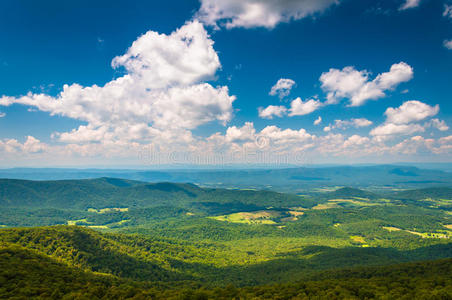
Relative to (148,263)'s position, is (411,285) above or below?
above

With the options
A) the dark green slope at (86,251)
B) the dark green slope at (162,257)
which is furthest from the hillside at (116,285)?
the dark green slope at (162,257)

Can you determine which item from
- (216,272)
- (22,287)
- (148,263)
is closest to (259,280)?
(216,272)

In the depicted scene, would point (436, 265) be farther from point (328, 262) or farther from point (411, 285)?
point (328, 262)

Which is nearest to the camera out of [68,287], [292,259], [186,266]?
[68,287]

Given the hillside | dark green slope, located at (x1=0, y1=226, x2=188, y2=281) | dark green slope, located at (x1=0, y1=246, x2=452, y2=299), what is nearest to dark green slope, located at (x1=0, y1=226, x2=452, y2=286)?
dark green slope, located at (x1=0, y1=226, x2=188, y2=281)

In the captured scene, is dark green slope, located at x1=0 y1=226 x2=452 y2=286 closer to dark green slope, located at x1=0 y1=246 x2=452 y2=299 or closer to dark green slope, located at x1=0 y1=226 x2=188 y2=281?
dark green slope, located at x1=0 y1=226 x2=188 y2=281

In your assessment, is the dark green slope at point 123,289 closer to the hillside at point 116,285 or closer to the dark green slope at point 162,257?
the hillside at point 116,285

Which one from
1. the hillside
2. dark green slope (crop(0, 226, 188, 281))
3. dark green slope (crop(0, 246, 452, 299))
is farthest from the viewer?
dark green slope (crop(0, 226, 188, 281))

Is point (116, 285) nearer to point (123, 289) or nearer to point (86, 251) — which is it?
point (123, 289)

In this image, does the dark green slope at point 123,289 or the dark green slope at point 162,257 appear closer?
the dark green slope at point 123,289

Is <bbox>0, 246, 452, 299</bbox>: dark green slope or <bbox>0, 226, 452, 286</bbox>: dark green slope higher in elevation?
<bbox>0, 246, 452, 299</bbox>: dark green slope

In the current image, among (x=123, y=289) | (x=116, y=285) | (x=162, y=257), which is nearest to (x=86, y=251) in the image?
(x=116, y=285)
